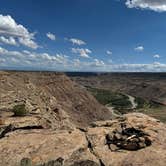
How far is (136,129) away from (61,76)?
7587cm

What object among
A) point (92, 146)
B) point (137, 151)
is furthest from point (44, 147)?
point (137, 151)

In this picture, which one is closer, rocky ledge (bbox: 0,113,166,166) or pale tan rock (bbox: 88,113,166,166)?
pale tan rock (bbox: 88,113,166,166)

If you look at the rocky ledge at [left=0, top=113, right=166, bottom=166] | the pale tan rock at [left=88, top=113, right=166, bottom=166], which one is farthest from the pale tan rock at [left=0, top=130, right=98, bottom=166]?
the pale tan rock at [left=88, top=113, right=166, bottom=166]

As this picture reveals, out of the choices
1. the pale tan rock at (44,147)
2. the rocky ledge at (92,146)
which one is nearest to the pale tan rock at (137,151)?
the rocky ledge at (92,146)

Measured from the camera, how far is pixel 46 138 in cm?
1544

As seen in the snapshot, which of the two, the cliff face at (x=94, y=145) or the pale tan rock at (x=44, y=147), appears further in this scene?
the pale tan rock at (x=44, y=147)

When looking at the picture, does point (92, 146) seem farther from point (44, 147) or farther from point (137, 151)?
point (44, 147)

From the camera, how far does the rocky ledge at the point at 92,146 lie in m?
13.1

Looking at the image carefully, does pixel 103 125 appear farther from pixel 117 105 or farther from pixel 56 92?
pixel 117 105

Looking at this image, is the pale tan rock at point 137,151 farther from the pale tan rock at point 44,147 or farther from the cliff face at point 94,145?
the pale tan rock at point 44,147

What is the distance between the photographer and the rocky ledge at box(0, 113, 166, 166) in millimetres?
13109

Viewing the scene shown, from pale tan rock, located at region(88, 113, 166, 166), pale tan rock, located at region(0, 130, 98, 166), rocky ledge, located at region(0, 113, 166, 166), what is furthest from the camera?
pale tan rock, located at region(0, 130, 98, 166)

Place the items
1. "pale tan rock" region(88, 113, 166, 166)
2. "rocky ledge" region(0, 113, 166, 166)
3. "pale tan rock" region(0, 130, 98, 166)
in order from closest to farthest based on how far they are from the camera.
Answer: "pale tan rock" region(88, 113, 166, 166), "rocky ledge" region(0, 113, 166, 166), "pale tan rock" region(0, 130, 98, 166)

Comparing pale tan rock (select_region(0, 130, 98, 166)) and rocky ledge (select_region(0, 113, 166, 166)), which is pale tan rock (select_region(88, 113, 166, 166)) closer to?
rocky ledge (select_region(0, 113, 166, 166))
